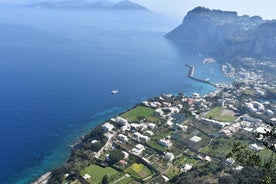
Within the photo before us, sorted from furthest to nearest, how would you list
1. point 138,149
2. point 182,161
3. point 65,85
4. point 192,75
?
point 192,75 → point 65,85 → point 138,149 → point 182,161

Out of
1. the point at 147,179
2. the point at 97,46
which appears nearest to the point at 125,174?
the point at 147,179

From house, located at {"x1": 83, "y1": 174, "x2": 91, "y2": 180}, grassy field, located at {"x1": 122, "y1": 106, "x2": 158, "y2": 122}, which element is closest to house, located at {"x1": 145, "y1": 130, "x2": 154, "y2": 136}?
grassy field, located at {"x1": 122, "y1": 106, "x2": 158, "y2": 122}

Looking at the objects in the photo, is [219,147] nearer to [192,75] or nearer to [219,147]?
[219,147]

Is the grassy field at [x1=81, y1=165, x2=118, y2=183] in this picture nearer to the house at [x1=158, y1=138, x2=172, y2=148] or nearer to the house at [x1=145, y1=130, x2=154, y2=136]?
the house at [x1=158, y1=138, x2=172, y2=148]

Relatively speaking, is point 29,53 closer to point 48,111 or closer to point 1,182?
point 48,111

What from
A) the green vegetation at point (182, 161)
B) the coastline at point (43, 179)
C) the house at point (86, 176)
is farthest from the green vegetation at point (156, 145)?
the coastline at point (43, 179)

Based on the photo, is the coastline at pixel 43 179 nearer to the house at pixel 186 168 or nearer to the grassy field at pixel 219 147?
the house at pixel 186 168

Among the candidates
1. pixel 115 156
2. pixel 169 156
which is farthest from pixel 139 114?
pixel 115 156
